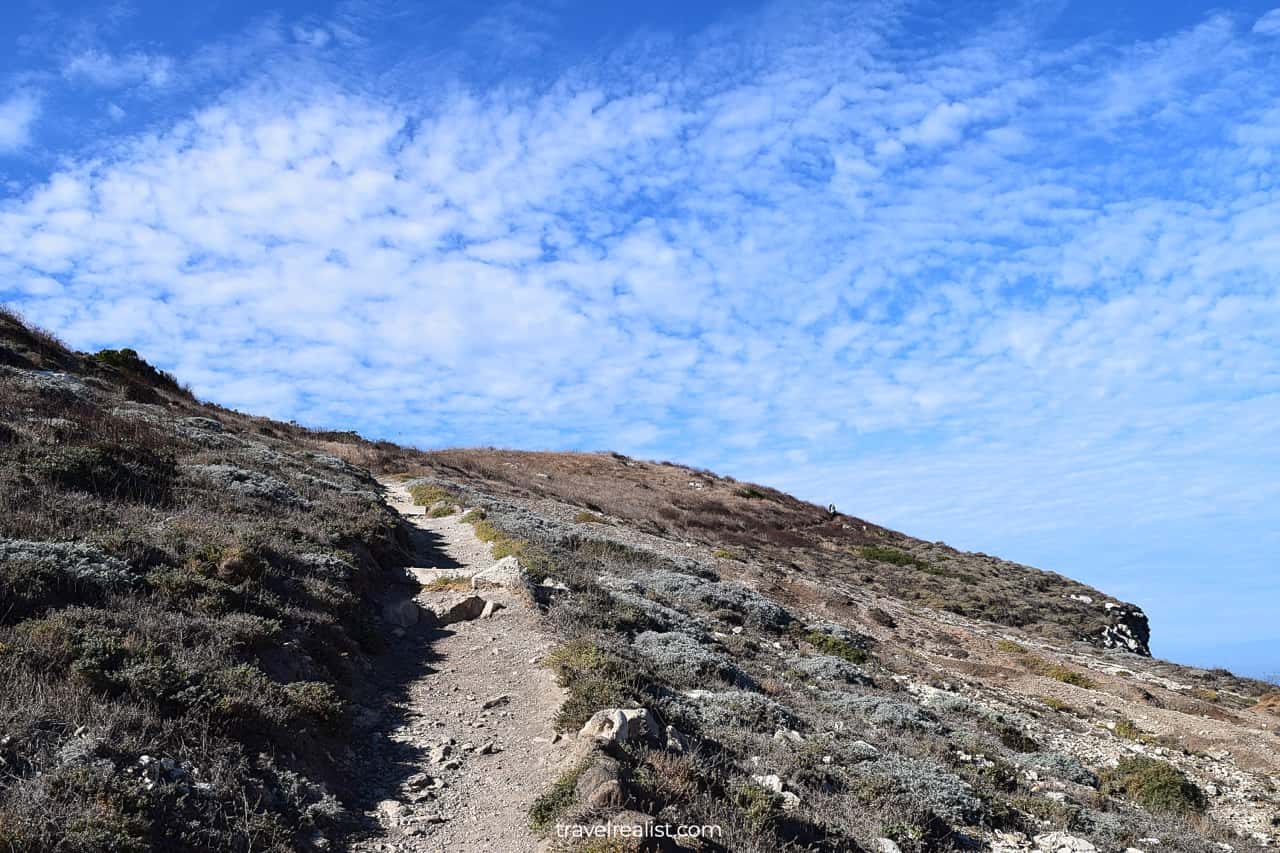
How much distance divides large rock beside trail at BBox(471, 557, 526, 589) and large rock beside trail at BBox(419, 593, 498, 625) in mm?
723

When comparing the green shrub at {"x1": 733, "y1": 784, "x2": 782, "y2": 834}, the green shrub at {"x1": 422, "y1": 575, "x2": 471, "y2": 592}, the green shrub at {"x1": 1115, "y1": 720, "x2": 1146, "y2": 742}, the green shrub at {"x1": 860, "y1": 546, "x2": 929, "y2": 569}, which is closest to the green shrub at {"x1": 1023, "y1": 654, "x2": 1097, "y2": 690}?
the green shrub at {"x1": 1115, "y1": 720, "x2": 1146, "y2": 742}

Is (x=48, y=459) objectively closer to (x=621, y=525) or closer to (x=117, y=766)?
(x=117, y=766)

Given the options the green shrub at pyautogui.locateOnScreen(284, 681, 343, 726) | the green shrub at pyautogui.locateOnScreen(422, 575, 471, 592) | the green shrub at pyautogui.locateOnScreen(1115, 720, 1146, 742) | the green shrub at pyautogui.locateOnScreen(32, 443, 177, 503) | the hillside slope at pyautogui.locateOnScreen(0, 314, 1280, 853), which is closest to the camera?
the hillside slope at pyautogui.locateOnScreen(0, 314, 1280, 853)

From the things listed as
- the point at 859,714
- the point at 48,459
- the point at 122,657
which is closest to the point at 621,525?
the point at 859,714

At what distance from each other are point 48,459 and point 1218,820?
21117mm

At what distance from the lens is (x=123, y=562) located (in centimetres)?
964

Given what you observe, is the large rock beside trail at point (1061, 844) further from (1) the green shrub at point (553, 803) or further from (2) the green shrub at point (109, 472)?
(2) the green shrub at point (109, 472)

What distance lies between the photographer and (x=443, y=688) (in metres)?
10.4

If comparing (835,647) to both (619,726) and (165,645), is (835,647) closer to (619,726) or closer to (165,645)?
(619,726)

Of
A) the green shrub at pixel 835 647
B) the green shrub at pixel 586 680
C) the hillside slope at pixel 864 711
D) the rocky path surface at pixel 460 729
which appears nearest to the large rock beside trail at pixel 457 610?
the rocky path surface at pixel 460 729

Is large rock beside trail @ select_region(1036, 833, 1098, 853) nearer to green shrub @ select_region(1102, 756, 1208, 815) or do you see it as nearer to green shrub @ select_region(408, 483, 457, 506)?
green shrub @ select_region(1102, 756, 1208, 815)

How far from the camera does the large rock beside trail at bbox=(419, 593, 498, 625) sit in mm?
13289

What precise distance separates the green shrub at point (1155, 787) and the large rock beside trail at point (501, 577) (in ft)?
36.0

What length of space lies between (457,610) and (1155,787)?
12.5m
